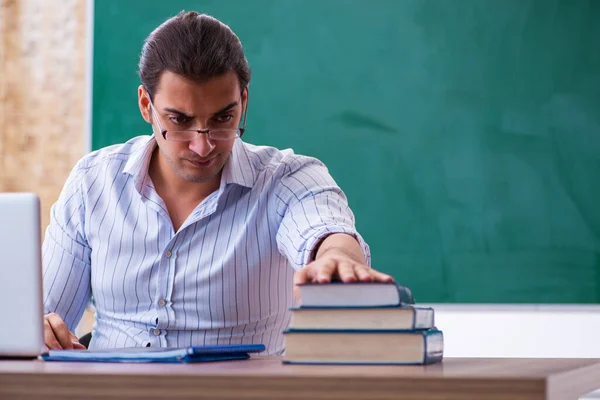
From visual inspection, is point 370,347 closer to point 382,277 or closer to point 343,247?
point 382,277

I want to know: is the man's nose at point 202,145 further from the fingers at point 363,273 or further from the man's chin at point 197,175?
the fingers at point 363,273

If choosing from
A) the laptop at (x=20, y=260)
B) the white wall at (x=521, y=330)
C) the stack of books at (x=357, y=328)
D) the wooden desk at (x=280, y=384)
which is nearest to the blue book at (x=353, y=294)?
the stack of books at (x=357, y=328)

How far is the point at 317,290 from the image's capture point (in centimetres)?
118

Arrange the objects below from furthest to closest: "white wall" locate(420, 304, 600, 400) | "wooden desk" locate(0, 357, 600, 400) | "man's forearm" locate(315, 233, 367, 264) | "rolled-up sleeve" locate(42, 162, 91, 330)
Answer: "white wall" locate(420, 304, 600, 400), "rolled-up sleeve" locate(42, 162, 91, 330), "man's forearm" locate(315, 233, 367, 264), "wooden desk" locate(0, 357, 600, 400)

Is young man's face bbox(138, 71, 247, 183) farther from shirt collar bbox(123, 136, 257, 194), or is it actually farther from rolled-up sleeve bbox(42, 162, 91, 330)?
rolled-up sleeve bbox(42, 162, 91, 330)

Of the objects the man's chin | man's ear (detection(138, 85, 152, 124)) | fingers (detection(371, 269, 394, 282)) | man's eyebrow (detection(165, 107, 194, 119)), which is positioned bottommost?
fingers (detection(371, 269, 394, 282))

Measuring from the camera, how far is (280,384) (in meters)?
0.95

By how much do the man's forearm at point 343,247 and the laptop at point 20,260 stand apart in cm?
48


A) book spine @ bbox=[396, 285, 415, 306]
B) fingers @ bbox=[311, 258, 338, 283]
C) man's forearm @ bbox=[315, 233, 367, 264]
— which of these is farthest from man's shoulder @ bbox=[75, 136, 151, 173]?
book spine @ bbox=[396, 285, 415, 306]

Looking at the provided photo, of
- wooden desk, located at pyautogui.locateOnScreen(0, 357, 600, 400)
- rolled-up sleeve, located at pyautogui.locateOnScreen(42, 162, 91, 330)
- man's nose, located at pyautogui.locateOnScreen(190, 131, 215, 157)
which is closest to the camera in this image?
wooden desk, located at pyautogui.locateOnScreen(0, 357, 600, 400)

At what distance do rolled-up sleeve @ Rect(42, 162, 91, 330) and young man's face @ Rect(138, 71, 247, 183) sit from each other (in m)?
0.28

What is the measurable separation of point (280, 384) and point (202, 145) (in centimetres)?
99

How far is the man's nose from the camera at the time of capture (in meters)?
1.87

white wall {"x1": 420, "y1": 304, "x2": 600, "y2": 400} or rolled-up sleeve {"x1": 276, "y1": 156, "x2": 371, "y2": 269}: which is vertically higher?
rolled-up sleeve {"x1": 276, "y1": 156, "x2": 371, "y2": 269}
